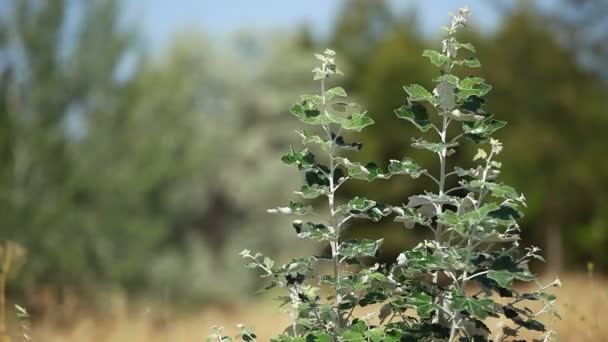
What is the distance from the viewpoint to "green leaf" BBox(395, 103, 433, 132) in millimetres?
2792

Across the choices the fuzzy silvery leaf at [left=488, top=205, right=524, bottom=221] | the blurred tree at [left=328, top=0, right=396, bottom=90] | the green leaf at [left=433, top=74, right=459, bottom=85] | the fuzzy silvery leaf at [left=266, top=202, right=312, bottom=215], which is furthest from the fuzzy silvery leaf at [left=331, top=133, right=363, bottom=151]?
the blurred tree at [left=328, top=0, right=396, bottom=90]

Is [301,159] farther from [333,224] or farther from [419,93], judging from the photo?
[419,93]

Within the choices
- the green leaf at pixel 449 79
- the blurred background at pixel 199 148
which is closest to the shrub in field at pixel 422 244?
the green leaf at pixel 449 79

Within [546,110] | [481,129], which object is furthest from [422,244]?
Answer: [546,110]

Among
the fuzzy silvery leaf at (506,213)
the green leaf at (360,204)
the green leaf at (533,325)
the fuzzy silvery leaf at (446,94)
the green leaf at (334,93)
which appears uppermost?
the green leaf at (334,93)

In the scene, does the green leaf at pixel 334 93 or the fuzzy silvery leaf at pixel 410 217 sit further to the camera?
the green leaf at pixel 334 93

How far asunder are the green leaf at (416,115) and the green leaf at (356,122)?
11 centimetres

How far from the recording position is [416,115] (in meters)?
2.84

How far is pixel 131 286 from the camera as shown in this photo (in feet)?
62.6

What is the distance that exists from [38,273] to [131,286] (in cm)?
253

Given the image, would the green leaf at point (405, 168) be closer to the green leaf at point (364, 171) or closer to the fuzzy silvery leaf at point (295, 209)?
the green leaf at point (364, 171)

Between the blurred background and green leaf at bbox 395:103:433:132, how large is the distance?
1022cm

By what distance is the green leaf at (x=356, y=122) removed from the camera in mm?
2783

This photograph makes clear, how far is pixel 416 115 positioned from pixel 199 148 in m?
17.2
